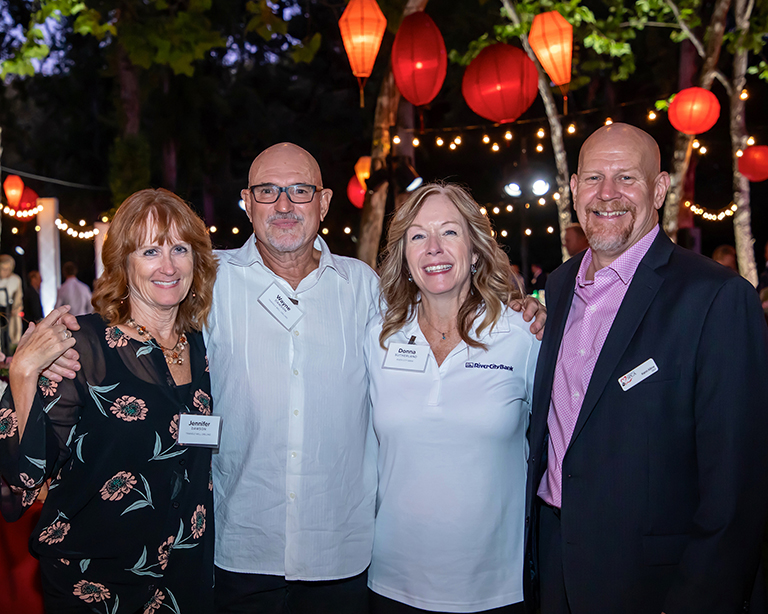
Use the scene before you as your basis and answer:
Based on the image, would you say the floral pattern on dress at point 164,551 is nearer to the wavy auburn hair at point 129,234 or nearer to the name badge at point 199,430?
the name badge at point 199,430

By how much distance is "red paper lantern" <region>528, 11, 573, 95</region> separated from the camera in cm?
588

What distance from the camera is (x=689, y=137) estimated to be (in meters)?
7.83

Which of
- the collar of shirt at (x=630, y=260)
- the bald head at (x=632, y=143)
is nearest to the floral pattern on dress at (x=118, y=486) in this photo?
the collar of shirt at (x=630, y=260)

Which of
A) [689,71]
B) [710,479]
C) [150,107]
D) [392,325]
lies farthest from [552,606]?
[150,107]

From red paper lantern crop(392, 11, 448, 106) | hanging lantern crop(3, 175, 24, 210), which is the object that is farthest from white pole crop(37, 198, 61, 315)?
red paper lantern crop(392, 11, 448, 106)

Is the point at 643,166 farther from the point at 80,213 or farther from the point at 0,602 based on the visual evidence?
the point at 80,213

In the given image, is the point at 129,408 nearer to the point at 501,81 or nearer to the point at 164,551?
the point at 164,551

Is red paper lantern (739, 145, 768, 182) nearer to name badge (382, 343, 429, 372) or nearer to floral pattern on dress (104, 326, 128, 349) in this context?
name badge (382, 343, 429, 372)

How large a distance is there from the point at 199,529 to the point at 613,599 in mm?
1211

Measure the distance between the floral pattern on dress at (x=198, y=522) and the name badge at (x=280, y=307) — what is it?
25.4 inches

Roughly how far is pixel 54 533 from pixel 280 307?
0.95m

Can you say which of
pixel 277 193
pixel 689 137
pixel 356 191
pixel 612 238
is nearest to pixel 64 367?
pixel 277 193

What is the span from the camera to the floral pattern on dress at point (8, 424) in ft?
5.52

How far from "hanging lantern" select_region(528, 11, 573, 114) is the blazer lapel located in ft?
15.8
